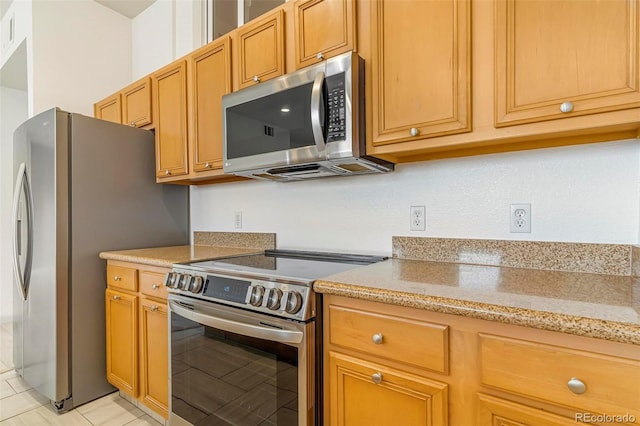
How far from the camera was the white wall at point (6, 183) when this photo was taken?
361 centimetres

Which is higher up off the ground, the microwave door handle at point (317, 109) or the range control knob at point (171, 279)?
the microwave door handle at point (317, 109)

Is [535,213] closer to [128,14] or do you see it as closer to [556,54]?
[556,54]

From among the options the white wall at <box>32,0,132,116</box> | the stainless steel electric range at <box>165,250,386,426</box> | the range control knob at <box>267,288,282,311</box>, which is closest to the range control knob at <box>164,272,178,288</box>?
the stainless steel electric range at <box>165,250,386,426</box>

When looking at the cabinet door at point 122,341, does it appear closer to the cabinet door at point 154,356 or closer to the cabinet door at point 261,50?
the cabinet door at point 154,356

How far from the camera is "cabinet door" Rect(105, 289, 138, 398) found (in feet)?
6.30

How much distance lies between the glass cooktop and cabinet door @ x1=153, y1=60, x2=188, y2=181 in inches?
34.2

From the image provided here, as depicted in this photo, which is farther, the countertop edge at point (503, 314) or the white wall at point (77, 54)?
the white wall at point (77, 54)

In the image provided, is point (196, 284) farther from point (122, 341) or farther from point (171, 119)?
point (171, 119)

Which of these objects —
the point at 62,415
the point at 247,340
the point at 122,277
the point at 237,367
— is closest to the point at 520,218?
the point at 247,340

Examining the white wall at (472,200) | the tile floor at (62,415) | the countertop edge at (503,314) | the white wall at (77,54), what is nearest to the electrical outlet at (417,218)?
the white wall at (472,200)

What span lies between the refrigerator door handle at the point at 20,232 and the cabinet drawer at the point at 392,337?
7.14 ft

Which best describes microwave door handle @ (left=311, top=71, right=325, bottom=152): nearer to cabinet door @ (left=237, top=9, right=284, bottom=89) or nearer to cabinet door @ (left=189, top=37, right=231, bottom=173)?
cabinet door @ (left=237, top=9, right=284, bottom=89)

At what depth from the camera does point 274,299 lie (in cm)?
119

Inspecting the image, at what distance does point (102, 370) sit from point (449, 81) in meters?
2.61
